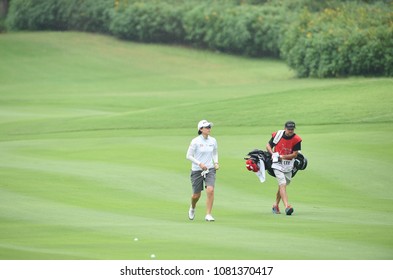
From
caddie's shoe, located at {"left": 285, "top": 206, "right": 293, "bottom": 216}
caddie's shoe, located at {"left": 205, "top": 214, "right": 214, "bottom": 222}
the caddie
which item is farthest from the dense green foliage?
caddie's shoe, located at {"left": 205, "top": 214, "right": 214, "bottom": 222}

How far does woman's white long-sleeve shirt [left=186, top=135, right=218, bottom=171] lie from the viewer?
2022cm

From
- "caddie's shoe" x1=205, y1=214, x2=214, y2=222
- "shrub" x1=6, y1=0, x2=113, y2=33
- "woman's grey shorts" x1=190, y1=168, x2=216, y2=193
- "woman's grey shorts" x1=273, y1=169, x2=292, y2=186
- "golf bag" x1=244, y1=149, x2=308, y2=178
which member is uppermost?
"shrub" x1=6, y1=0, x2=113, y2=33

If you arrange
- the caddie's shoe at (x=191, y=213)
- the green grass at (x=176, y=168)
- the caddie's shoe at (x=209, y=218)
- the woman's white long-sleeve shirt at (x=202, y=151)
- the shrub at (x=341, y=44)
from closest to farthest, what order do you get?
the green grass at (x=176, y=168), the caddie's shoe at (x=209, y=218), the woman's white long-sleeve shirt at (x=202, y=151), the caddie's shoe at (x=191, y=213), the shrub at (x=341, y=44)

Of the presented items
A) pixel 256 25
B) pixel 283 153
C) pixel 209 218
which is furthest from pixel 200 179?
pixel 256 25

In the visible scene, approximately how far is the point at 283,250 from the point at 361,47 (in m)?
38.5

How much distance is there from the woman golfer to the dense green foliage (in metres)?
33.3

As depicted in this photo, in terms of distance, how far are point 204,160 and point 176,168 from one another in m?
8.53

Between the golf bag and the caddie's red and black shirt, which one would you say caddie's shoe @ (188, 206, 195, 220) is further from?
the caddie's red and black shirt

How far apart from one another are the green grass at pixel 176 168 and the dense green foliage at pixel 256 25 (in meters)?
2.24

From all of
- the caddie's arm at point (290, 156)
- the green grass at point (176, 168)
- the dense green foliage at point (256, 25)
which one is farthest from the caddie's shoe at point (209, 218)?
the dense green foliage at point (256, 25)

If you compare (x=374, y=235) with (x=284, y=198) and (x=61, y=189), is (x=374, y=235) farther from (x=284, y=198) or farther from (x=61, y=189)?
(x=61, y=189)

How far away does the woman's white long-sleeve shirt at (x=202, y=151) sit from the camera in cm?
2022

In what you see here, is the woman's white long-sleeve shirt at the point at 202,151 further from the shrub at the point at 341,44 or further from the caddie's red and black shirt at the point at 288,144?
the shrub at the point at 341,44

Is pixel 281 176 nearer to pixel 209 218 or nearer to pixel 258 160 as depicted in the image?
pixel 258 160
